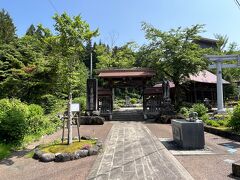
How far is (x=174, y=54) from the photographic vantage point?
21.0 meters

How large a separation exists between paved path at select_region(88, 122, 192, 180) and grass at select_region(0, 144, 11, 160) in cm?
317

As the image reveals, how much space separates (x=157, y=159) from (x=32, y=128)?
6980mm

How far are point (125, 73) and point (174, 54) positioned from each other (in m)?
4.52

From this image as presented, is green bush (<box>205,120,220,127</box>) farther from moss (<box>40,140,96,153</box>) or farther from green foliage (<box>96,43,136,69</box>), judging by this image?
green foliage (<box>96,43,136,69</box>)

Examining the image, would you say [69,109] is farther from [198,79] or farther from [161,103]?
[198,79]

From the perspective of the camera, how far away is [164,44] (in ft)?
71.3

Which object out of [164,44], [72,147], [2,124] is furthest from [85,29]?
[164,44]

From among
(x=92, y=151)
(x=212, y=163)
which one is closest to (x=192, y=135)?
(x=212, y=163)

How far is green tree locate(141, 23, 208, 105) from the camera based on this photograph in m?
20.6

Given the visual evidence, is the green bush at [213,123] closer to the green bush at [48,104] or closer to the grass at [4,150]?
the grass at [4,150]

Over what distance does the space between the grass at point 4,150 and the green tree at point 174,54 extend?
15053 millimetres

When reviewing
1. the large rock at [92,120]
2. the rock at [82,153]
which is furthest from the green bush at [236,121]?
the large rock at [92,120]

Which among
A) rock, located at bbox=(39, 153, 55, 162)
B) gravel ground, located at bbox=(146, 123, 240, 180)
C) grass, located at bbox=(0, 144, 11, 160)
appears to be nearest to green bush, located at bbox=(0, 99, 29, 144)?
grass, located at bbox=(0, 144, 11, 160)

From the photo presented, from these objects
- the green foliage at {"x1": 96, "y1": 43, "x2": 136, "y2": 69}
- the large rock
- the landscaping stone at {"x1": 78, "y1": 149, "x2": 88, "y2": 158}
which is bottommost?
the landscaping stone at {"x1": 78, "y1": 149, "x2": 88, "y2": 158}
